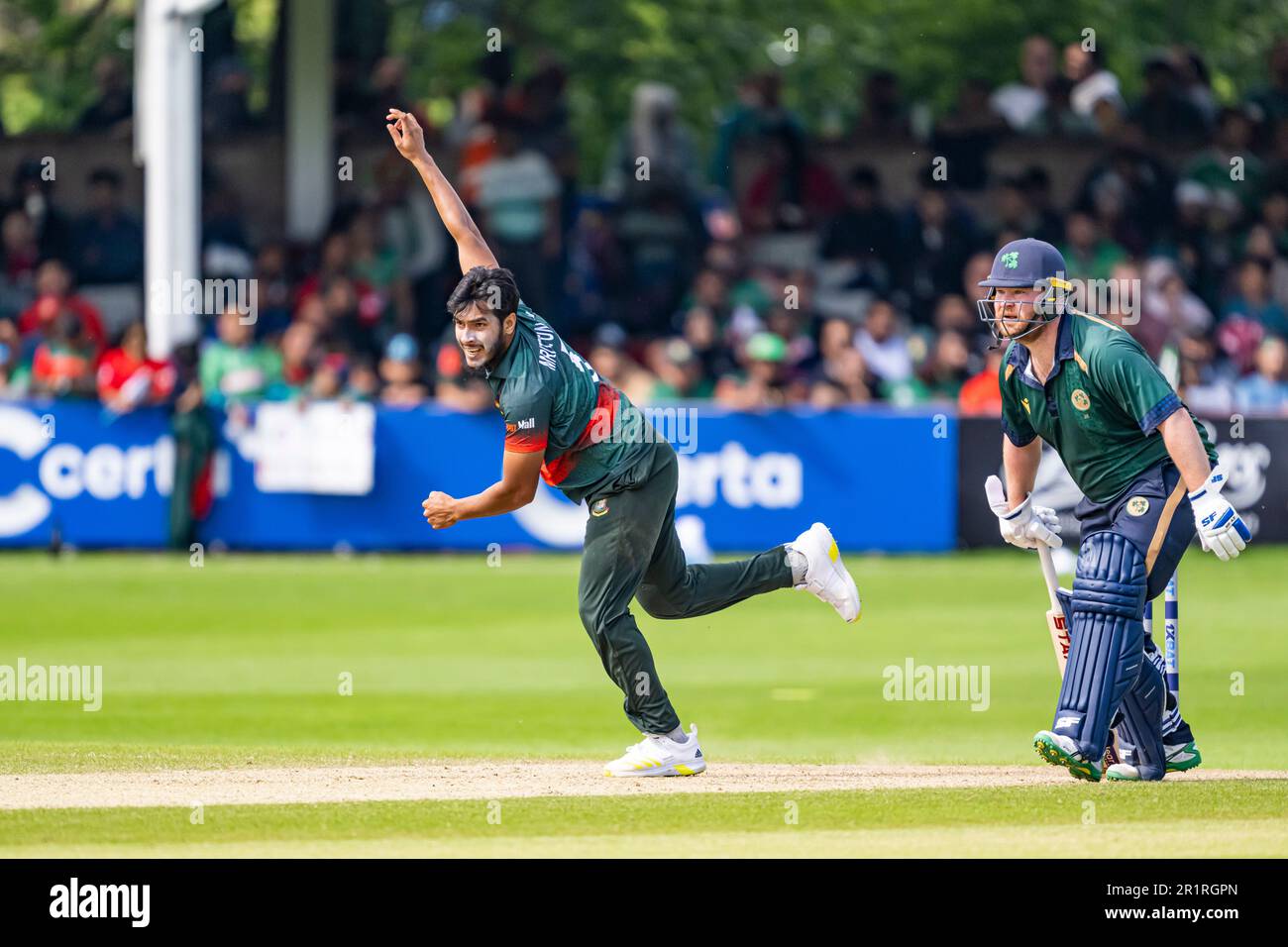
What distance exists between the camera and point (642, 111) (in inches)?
1056

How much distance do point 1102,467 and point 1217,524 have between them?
758mm

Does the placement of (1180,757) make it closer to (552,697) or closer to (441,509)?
(441,509)

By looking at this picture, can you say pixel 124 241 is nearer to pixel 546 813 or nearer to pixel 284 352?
pixel 284 352

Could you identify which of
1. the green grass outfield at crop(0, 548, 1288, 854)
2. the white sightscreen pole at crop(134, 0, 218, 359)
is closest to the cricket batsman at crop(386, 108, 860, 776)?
the green grass outfield at crop(0, 548, 1288, 854)

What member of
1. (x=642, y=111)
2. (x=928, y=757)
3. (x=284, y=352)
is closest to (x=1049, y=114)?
(x=642, y=111)

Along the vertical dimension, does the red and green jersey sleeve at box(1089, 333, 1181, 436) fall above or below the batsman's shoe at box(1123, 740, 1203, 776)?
above

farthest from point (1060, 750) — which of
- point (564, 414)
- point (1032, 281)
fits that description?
point (564, 414)

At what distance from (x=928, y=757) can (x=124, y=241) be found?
16663mm

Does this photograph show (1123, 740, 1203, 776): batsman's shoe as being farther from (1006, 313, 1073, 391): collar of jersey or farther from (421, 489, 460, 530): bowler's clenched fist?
(421, 489, 460, 530): bowler's clenched fist

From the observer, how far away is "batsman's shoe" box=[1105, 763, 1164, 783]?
32.5 ft

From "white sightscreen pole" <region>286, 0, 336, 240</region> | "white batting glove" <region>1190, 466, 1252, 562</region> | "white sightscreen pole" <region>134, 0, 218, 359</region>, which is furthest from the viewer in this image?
"white sightscreen pole" <region>286, 0, 336, 240</region>

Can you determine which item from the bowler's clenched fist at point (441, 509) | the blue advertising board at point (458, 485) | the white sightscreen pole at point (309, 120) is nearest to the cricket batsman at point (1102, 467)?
the bowler's clenched fist at point (441, 509)

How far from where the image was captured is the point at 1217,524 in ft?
29.6

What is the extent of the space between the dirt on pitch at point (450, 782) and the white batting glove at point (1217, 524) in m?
1.49
